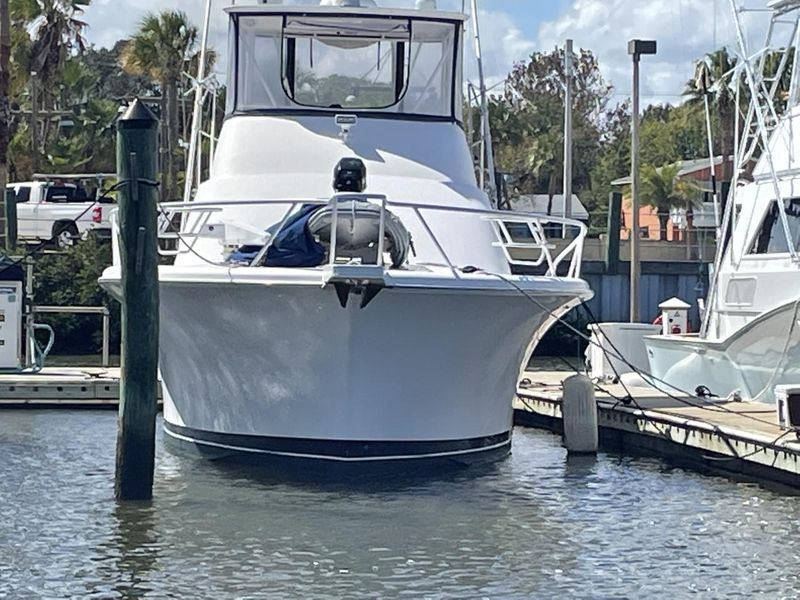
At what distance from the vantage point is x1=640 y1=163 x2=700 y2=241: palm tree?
52.2 metres

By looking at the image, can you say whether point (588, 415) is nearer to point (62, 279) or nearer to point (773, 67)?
point (62, 279)

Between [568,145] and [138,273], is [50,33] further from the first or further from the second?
[138,273]

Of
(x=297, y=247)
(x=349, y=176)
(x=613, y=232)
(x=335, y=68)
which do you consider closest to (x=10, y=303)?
→ (x=335, y=68)

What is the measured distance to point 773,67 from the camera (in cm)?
3978

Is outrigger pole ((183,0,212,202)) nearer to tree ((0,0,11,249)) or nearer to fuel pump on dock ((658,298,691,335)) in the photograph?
fuel pump on dock ((658,298,691,335))

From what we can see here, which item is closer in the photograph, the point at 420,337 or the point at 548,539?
the point at 548,539

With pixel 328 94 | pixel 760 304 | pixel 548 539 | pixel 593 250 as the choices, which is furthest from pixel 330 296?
pixel 593 250

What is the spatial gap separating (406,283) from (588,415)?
430cm

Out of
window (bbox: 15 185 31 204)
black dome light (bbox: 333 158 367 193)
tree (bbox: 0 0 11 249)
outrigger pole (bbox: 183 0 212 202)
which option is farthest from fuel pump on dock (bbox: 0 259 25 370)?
window (bbox: 15 185 31 204)

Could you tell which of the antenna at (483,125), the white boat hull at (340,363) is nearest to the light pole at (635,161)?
the antenna at (483,125)

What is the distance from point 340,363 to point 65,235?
21.4m

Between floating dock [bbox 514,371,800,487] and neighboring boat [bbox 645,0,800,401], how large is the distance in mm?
548

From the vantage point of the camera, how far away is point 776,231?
18.8 metres

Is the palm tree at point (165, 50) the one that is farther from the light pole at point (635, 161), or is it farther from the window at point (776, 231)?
the window at point (776, 231)
